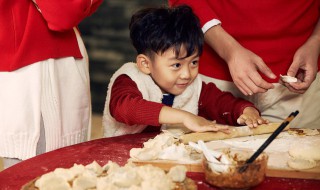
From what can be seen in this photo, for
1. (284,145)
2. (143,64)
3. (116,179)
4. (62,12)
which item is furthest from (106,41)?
(116,179)

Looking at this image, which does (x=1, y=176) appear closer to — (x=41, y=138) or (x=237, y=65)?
(x=41, y=138)

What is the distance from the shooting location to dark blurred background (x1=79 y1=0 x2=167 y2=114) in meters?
5.31

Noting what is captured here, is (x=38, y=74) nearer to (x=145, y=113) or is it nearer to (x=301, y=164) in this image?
(x=145, y=113)

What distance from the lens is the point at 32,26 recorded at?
2062 millimetres

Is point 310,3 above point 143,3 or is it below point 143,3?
above

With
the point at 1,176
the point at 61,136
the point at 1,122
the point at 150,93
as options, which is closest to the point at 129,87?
the point at 150,93

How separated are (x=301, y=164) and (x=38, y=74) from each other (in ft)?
3.27

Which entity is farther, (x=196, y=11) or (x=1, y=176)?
(x=196, y=11)

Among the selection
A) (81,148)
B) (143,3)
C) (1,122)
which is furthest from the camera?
(143,3)

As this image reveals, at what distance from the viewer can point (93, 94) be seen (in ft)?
17.7

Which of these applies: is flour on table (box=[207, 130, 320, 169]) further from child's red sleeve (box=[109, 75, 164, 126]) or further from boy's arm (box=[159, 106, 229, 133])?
child's red sleeve (box=[109, 75, 164, 126])

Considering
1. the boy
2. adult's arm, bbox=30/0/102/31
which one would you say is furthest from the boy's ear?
adult's arm, bbox=30/0/102/31

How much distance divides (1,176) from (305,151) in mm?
934

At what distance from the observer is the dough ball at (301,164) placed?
5.47 feet
